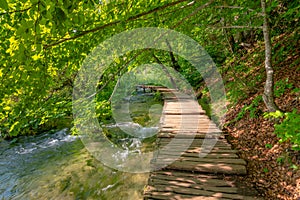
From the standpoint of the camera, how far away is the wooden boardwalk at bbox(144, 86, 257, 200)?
310 centimetres

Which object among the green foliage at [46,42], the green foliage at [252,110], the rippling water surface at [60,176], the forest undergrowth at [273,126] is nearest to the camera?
the green foliage at [46,42]

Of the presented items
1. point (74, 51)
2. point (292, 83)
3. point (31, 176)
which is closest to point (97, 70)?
point (74, 51)

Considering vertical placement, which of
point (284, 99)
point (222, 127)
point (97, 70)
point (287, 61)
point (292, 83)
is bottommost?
point (222, 127)

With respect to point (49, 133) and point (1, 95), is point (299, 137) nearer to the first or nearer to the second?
point (1, 95)

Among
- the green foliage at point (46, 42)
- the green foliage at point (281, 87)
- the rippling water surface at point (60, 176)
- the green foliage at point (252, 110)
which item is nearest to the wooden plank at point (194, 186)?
the rippling water surface at point (60, 176)

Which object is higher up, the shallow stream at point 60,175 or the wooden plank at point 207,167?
the wooden plank at point 207,167

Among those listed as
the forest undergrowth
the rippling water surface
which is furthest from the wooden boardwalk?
the rippling water surface

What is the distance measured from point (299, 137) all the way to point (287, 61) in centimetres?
503

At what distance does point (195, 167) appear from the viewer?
3.75 m

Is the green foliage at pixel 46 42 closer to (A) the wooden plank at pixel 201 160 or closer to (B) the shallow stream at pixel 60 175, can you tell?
(A) the wooden plank at pixel 201 160

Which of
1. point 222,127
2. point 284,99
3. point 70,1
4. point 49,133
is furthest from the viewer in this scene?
point 49,133

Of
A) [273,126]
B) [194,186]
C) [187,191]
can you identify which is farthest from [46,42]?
[273,126]

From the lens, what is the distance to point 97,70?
16.6ft

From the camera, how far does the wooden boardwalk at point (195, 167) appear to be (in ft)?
10.2
